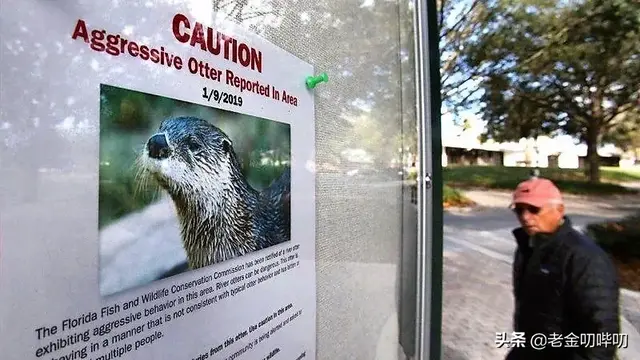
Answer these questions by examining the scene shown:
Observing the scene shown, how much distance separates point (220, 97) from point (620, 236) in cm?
132

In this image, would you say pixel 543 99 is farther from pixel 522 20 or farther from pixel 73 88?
pixel 73 88

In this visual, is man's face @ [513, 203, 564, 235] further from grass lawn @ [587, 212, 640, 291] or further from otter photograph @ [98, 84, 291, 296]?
otter photograph @ [98, 84, 291, 296]

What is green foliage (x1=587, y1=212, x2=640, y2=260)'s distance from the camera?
1.41 meters

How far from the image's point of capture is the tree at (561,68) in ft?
4.67

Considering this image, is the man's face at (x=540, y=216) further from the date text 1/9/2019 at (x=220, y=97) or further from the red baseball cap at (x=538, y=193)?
the date text 1/9/2019 at (x=220, y=97)

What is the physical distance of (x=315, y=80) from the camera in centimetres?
117

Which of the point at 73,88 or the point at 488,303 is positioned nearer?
the point at 73,88

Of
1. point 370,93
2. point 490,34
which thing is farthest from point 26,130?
point 490,34

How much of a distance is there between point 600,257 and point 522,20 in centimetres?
81

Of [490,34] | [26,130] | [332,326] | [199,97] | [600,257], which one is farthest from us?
[490,34]

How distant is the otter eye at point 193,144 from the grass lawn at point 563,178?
1.07 meters

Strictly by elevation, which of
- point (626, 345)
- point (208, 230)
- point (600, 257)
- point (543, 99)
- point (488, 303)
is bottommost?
point (626, 345)

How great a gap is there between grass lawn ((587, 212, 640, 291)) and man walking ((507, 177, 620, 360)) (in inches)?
1.0

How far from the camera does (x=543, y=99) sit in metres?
1.50
